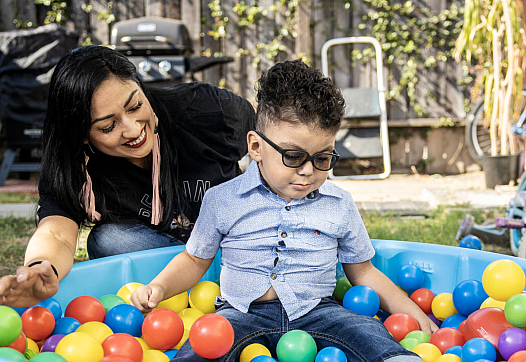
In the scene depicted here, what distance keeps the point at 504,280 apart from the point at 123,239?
1.32 meters

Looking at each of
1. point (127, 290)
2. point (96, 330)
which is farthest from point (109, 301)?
point (96, 330)

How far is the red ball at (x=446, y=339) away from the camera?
1.43 m

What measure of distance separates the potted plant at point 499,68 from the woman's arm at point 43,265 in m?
3.62

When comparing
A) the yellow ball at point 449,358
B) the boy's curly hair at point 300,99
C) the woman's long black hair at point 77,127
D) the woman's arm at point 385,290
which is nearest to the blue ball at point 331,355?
the yellow ball at point 449,358

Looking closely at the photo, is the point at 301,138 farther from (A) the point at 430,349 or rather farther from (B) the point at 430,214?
(B) the point at 430,214

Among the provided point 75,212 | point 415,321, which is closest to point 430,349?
point 415,321

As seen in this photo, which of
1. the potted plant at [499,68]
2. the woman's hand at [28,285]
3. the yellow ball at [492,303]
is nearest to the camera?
the woman's hand at [28,285]

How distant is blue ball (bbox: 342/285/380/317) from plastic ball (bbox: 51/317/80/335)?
817 mm

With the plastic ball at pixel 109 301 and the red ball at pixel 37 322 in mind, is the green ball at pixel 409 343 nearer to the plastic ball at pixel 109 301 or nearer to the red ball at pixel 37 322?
the plastic ball at pixel 109 301

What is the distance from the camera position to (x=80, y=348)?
1.23m

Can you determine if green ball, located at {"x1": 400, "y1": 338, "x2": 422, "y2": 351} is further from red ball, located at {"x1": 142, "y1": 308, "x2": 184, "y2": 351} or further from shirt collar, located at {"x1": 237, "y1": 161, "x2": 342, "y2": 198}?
red ball, located at {"x1": 142, "y1": 308, "x2": 184, "y2": 351}

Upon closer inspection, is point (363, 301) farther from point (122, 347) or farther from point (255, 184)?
point (122, 347)

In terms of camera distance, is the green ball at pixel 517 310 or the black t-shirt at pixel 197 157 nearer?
the green ball at pixel 517 310

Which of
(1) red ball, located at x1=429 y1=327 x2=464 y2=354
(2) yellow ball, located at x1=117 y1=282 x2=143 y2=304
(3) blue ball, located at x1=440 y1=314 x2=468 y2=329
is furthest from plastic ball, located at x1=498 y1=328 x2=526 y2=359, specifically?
(2) yellow ball, located at x1=117 y1=282 x2=143 y2=304
